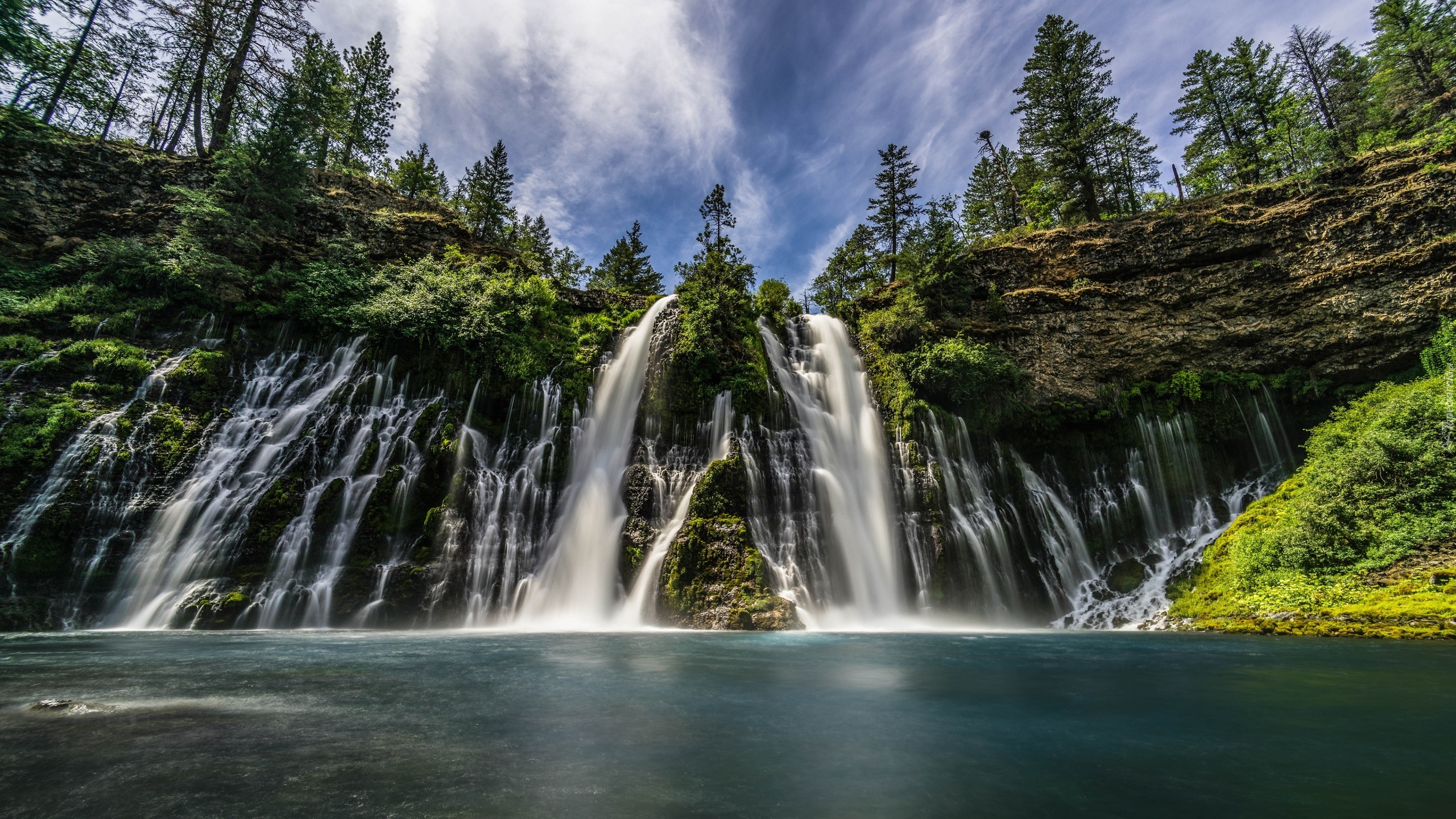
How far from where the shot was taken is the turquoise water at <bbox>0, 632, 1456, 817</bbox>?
2.47 m

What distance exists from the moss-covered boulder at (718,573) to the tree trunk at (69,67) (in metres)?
26.4

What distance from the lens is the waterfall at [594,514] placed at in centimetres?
1275

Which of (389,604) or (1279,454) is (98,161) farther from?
(1279,454)

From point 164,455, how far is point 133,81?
2260 centimetres

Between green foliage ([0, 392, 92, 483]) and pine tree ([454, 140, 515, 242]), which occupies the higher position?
pine tree ([454, 140, 515, 242])

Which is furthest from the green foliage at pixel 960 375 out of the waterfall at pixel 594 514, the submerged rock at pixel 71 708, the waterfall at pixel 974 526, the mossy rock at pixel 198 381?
the mossy rock at pixel 198 381

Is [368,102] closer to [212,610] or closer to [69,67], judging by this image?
[69,67]

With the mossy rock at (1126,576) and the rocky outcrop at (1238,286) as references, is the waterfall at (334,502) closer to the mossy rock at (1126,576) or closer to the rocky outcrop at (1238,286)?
the rocky outcrop at (1238,286)

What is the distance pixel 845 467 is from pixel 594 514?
7.74 metres

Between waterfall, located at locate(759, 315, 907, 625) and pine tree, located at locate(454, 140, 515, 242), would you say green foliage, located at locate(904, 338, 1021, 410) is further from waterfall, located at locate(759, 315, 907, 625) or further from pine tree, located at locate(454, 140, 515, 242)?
pine tree, located at locate(454, 140, 515, 242)

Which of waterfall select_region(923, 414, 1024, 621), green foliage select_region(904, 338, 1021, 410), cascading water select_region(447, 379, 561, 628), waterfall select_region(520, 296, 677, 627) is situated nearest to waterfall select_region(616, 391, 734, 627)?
waterfall select_region(520, 296, 677, 627)

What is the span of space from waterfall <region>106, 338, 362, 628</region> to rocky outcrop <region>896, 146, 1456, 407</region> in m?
22.0

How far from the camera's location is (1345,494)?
11180mm

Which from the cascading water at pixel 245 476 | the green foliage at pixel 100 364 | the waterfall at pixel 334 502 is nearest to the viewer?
the cascading water at pixel 245 476
